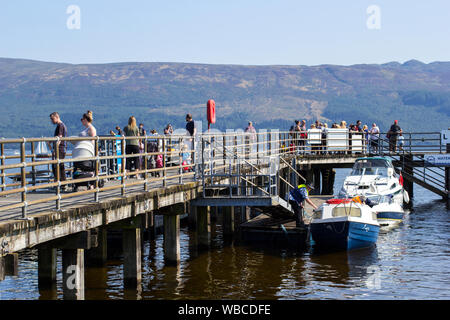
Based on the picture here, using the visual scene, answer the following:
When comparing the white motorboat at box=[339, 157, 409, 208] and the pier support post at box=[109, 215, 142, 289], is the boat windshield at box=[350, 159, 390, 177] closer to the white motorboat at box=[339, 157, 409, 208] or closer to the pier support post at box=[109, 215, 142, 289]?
the white motorboat at box=[339, 157, 409, 208]

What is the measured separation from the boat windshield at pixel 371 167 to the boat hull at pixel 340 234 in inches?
379

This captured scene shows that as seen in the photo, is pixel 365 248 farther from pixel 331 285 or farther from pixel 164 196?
pixel 164 196

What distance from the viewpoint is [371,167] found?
3566cm

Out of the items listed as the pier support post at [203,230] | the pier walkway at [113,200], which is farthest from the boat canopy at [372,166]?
the pier support post at [203,230]

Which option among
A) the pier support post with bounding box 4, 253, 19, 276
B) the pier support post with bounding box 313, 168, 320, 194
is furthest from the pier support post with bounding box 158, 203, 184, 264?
the pier support post with bounding box 313, 168, 320, 194

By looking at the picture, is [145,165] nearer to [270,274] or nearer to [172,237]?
[172,237]

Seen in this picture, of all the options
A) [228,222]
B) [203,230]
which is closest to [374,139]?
[228,222]

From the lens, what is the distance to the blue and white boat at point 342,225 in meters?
25.3

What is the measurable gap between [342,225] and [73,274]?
12539mm

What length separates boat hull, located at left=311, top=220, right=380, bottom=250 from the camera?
25328 mm

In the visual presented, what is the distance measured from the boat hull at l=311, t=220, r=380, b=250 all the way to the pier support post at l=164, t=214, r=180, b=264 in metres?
5.60
